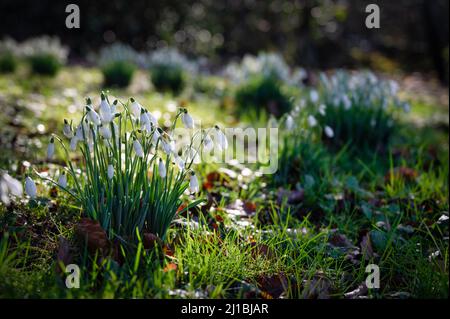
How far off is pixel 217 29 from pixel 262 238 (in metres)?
9.24

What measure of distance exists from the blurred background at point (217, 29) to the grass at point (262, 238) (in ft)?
18.9


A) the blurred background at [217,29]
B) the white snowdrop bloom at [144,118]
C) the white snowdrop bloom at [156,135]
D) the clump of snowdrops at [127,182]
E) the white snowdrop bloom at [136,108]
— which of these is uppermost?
the blurred background at [217,29]

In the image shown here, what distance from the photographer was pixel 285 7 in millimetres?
8766

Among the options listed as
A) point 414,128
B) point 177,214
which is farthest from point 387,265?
point 414,128

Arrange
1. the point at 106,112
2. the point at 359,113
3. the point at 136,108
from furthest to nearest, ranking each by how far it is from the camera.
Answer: the point at 359,113 → the point at 136,108 → the point at 106,112

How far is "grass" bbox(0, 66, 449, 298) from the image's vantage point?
6.13ft

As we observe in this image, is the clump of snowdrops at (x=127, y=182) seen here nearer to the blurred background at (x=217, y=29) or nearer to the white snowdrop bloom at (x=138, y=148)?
the white snowdrop bloom at (x=138, y=148)

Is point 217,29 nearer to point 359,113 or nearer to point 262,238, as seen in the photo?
point 359,113

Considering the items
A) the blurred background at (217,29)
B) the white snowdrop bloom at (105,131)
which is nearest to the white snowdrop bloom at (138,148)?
the white snowdrop bloom at (105,131)

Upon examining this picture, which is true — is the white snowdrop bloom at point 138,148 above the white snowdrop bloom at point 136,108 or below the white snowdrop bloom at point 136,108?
below

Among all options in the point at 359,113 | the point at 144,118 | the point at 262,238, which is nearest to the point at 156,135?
the point at 144,118

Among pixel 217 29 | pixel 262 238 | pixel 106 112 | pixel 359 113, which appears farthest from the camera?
pixel 217 29

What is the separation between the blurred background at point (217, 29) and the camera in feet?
31.6

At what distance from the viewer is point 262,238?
94.0 inches
